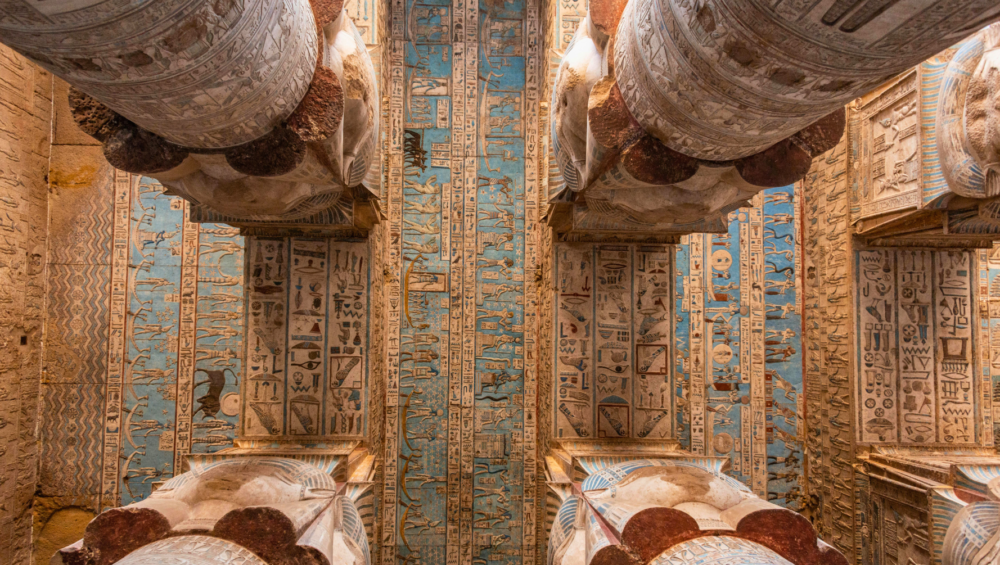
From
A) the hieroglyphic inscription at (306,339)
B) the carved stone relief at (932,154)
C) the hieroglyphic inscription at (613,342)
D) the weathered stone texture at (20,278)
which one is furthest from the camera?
the weathered stone texture at (20,278)

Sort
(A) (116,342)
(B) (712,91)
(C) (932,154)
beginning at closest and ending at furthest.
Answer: (B) (712,91) < (C) (932,154) < (A) (116,342)

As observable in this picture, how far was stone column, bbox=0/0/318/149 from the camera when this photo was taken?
1396mm

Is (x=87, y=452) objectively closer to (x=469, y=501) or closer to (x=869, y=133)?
(x=469, y=501)

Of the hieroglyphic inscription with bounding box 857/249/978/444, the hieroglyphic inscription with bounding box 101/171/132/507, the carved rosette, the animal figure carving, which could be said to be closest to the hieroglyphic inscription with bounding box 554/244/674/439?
the carved rosette

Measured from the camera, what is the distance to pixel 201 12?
1.54 metres

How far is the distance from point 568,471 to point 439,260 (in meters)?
2.46

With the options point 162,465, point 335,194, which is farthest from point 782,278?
point 162,465

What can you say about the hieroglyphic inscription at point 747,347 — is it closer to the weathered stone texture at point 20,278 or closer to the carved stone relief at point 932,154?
the carved stone relief at point 932,154

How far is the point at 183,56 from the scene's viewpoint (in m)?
1.61

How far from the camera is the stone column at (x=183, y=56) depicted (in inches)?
55.0

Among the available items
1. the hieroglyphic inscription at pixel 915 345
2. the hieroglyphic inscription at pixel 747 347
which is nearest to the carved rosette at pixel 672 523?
the hieroglyphic inscription at pixel 747 347

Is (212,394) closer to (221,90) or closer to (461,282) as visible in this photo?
(461,282)

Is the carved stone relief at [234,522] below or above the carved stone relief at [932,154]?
below

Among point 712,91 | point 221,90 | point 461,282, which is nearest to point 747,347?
point 461,282
